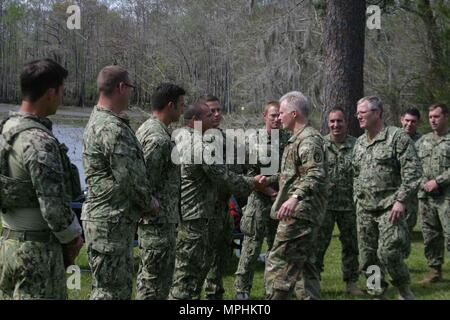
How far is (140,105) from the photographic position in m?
15.6

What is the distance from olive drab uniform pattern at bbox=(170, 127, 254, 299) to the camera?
5.68 meters

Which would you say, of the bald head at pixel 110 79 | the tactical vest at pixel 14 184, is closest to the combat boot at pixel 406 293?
the bald head at pixel 110 79

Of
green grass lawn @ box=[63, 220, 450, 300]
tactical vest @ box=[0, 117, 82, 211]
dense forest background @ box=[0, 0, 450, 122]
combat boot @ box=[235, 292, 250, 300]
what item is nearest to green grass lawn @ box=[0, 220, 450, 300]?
green grass lawn @ box=[63, 220, 450, 300]

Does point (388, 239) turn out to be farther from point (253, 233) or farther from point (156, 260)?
point (156, 260)

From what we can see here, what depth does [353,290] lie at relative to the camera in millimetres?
7055

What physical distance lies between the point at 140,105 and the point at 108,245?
11.4m

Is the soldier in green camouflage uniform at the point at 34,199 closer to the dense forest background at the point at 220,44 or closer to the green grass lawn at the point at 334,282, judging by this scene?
the green grass lawn at the point at 334,282

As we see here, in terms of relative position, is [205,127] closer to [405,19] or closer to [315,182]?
[315,182]

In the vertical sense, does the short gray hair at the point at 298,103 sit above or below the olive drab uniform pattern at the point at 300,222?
above

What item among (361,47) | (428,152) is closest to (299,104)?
(428,152)

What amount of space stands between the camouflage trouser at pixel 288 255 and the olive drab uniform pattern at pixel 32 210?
210 centimetres

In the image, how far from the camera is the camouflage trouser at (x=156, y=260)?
517 cm

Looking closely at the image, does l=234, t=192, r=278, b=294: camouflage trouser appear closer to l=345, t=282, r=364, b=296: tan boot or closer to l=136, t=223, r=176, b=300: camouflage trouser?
l=345, t=282, r=364, b=296: tan boot

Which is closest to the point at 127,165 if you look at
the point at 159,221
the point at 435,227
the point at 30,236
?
the point at 159,221
